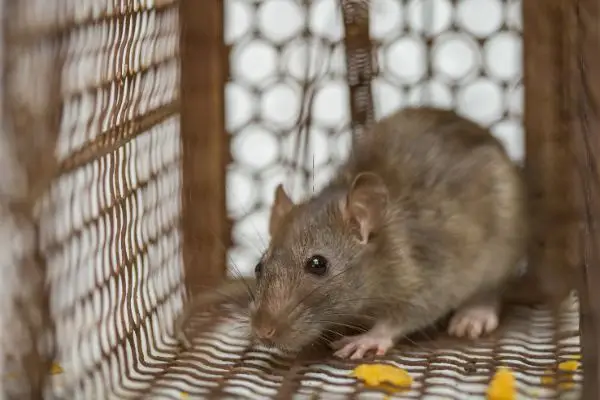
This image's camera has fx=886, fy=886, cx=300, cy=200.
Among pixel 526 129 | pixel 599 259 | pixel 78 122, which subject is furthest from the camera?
pixel 526 129

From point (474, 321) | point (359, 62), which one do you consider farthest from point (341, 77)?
point (474, 321)

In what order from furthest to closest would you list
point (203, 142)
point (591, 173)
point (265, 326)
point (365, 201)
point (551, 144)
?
point (203, 142), point (551, 144), point (365, 201), point (265, 326), point (591, 173)

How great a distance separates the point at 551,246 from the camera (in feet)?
5.10

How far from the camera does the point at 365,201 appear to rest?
1.36 m

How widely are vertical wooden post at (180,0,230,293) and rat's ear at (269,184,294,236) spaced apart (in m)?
0.18

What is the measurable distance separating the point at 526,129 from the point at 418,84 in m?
0.23

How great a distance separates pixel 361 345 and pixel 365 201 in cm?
22

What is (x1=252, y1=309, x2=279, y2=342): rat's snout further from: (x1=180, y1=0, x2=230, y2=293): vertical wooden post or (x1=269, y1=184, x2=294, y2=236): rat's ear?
(x1=180, y1=0, x2=230, y2=293): vertical wooden post

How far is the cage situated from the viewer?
2.69 ft

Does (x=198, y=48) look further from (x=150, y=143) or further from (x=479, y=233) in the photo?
(x=479, y=233)

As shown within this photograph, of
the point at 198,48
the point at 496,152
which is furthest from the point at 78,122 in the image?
the point at 496,152

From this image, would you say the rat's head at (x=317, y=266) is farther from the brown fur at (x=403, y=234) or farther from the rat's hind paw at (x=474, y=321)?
the rat's hind paw at (x=474, y=321)

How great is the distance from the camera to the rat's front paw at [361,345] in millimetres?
1349

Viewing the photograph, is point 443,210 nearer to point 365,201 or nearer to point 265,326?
point 365,201
